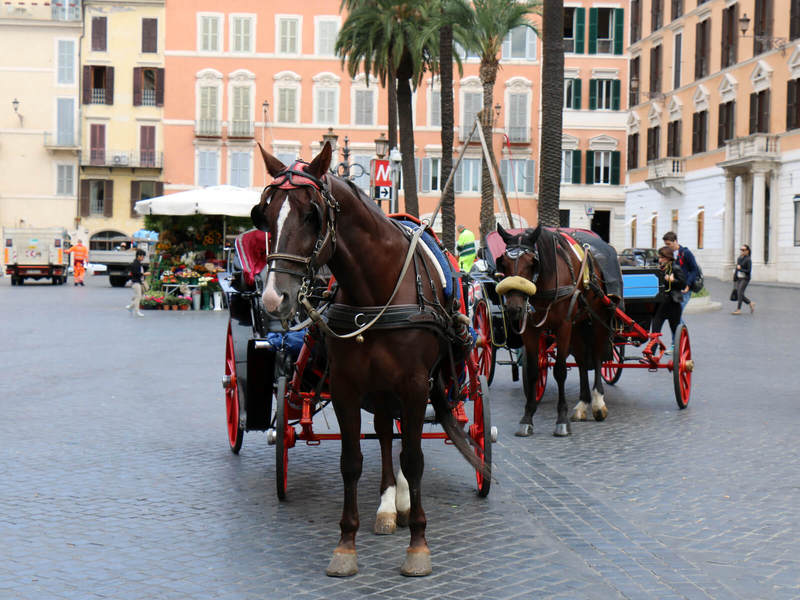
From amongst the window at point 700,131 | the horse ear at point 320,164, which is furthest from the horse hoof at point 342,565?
the window at point 700,131

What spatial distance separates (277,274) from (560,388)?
4.97 m

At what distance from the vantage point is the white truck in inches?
1678

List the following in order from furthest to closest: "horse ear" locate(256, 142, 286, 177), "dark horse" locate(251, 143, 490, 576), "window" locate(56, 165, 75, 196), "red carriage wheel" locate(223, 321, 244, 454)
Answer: "window" locate(56, 165, 75, 196) → "red carriage wheel" locate(223, 321, 244, 454) → "dark horse" locate(251, 143, 490, 576) → "horse ear" locate(256, 142, 286, 177)

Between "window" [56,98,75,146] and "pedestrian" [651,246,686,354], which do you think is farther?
"window" [56,98,75,146]

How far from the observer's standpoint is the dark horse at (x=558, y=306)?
28.3 feet

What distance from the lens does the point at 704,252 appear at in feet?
158

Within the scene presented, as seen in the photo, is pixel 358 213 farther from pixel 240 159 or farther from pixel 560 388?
pixel 240 159

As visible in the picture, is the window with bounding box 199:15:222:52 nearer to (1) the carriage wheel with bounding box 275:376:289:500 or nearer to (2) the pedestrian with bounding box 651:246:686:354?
(2) the pedestrian with bounding box 651:246:686:354

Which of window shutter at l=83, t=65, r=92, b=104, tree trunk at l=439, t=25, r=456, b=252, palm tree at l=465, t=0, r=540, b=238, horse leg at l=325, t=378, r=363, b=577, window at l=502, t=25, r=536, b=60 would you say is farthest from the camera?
window shutter at l=83, t=65, r=92, b=104

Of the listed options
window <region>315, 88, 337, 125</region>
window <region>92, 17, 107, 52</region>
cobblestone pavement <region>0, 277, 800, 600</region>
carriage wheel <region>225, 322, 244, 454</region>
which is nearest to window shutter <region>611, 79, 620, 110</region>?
window <region>315, 88, 337, 125</region>

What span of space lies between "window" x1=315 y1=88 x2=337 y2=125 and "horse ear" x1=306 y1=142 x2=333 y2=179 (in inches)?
2210

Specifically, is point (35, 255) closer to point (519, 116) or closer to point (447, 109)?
point (447, 109)

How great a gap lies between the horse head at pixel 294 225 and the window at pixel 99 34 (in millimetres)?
62223

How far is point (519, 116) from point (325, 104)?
1104cm
